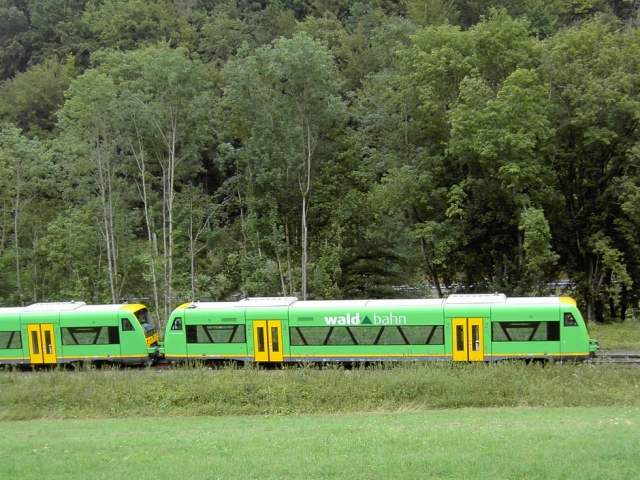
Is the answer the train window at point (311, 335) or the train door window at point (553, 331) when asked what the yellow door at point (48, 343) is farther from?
the train door window at point (553, 331)

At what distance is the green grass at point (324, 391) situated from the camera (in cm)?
2211

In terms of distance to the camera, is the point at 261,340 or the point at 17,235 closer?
the point at 261,340

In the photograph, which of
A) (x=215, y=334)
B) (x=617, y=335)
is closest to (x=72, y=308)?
(x=215, y=334)

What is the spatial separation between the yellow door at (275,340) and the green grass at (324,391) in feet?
7.37

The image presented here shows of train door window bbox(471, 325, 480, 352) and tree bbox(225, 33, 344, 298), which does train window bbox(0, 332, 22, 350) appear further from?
train door window bbox(471, 325, 480, 352)

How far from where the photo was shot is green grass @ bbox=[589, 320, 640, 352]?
2931cm

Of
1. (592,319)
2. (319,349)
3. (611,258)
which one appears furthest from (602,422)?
(592,319)

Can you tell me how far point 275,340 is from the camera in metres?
27.2

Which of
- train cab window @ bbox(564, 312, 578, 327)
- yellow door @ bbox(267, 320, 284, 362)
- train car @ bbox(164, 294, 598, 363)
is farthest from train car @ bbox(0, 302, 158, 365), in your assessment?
train cab window @ bbox(564, 312, 578, 327)

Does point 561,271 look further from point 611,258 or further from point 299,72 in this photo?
point 299,72

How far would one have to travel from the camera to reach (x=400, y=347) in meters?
26.2

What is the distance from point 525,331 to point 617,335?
8.13 m

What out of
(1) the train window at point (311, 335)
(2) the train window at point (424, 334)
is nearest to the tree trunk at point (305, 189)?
(1) the train window at point (311, 335)

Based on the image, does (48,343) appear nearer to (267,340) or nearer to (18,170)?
(267,340)
